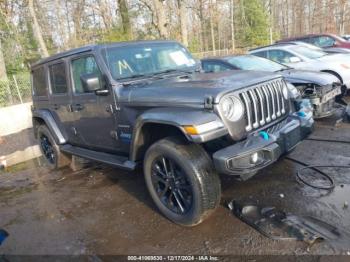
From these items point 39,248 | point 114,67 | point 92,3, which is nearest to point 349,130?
point 114,67

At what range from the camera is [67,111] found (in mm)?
5191

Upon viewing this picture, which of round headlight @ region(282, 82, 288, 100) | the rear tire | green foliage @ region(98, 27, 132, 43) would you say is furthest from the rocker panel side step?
green foliage @ region(98, 27, 132, 43)

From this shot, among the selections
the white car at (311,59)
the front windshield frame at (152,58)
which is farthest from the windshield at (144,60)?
the white car at (311,59)

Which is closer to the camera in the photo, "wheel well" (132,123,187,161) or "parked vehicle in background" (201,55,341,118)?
"wheel well" (132,123,187,161)

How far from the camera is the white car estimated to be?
7.84 metres

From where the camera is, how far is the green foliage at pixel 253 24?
3628cm

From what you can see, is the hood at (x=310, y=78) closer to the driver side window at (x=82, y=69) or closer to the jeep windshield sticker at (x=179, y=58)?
the jeep windshield sticker at (x=179, y=58)

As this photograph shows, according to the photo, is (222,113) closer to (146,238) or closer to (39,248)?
(146,238)

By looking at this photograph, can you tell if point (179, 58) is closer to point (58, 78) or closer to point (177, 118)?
point (177, 118)

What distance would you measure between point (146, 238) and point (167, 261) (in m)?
0.48

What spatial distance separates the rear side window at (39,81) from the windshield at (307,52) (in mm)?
6502

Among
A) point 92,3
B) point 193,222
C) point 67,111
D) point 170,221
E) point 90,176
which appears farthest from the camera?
point 92,3

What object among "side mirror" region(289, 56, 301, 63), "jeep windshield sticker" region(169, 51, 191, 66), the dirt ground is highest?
"jeep windshield sticker" region(169, 51, 191, 66)

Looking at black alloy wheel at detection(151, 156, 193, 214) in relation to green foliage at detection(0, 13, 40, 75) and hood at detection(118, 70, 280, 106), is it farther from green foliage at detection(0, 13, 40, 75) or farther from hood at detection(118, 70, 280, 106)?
green foliage at detection(0, 13, 40, 75)
